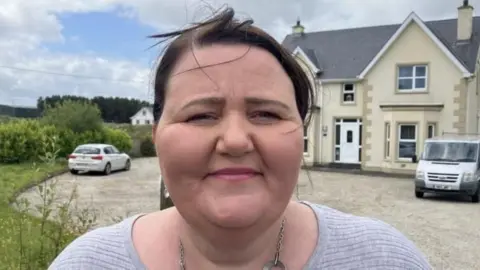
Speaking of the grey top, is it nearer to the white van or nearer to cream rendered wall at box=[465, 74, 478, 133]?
the white van

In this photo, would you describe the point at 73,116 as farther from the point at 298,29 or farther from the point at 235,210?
the point at 235,210

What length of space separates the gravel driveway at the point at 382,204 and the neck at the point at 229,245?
4.89 metres

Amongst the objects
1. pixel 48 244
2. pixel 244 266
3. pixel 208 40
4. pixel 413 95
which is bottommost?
pixel 48 244

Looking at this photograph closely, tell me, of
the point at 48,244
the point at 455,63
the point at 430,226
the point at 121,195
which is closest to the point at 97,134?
the point at 121,195

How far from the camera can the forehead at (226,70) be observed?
106cm

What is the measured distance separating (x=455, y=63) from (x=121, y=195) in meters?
15.4

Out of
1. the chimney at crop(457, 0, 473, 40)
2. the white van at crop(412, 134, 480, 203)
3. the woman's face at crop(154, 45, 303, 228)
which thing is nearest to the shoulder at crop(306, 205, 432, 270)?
the woman's face at crop(154, 45, 303, 228)

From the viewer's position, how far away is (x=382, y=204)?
13.2 metres

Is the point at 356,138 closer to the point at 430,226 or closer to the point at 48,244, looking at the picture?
the point at 430,226

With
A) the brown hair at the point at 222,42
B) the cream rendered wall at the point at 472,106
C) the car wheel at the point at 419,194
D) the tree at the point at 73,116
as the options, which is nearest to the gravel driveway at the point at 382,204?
the car wheel at the point at 419,194

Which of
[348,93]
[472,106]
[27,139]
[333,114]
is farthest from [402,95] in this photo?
[27,139]

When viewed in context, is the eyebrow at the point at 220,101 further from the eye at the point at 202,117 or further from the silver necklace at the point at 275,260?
the silver necklace at the point at 275,260

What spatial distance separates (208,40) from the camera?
3.67 ft

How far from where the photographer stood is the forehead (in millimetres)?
1059
